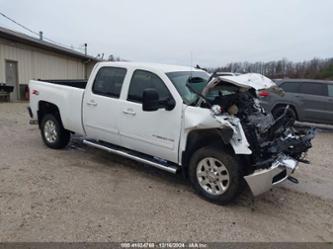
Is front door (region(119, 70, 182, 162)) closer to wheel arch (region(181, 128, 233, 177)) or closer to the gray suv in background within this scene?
wheel arch (region(181, 128, 233, 177))

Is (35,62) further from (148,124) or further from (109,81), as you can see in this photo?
(148,124)

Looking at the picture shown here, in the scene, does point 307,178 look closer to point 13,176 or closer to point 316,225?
point 316,225

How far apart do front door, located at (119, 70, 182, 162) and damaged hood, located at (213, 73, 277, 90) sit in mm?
765

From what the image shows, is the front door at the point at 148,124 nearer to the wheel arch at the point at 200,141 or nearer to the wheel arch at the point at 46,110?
the wheel arch at the point at 200,141

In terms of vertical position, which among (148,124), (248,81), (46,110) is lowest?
(46,110)

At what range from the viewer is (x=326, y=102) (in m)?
10.7

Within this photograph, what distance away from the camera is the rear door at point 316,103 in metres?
10.8

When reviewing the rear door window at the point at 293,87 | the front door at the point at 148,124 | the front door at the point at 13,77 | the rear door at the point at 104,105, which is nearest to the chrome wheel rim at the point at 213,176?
the front door at the point at 148,124

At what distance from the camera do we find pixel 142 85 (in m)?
5.16

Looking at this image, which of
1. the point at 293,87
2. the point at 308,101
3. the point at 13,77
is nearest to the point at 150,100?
the point at 308,101

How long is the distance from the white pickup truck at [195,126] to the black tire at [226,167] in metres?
0.01

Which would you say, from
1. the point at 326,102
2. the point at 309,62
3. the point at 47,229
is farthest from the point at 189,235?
the point at 309,62

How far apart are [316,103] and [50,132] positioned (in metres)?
8.72

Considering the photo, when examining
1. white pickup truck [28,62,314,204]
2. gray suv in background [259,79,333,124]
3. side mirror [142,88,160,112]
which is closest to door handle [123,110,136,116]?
white pickup truck [28,62,314,204]
